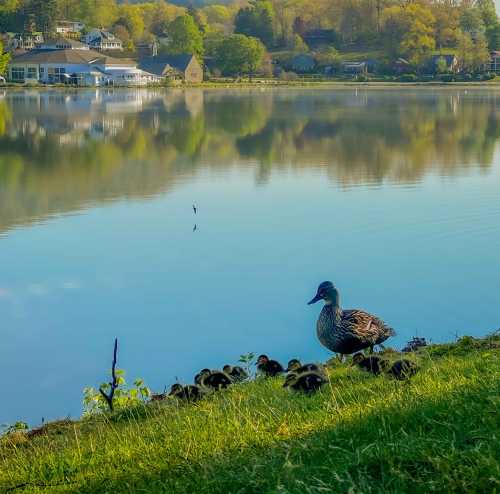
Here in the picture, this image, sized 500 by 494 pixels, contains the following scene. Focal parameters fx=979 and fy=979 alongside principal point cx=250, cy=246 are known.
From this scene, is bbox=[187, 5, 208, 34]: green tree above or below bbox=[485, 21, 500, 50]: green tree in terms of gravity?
above

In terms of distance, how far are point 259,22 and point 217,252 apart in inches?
4600

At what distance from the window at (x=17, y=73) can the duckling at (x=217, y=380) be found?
301ft

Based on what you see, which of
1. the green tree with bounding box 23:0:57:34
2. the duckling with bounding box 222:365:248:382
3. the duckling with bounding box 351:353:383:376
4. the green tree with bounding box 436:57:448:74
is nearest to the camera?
the duckling with bounding box 351:353:383:376

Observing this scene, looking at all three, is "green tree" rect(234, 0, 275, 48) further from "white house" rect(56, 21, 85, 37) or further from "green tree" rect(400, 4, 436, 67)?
"white house" rect(56, 21, 85, 37)

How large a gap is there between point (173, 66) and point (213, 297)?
9532 centimetres

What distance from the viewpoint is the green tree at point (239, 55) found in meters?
103

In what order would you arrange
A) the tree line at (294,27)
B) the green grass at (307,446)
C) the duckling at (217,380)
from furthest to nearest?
the tree line at (294,27) → the duckling at (217,380) → the green grass at (307,446)

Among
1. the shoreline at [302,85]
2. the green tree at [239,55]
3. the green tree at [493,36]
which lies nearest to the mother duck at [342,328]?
the shoreline at [302,85]

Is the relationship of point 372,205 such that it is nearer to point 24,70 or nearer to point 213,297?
point 213,297

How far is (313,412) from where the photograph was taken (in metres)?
4.62

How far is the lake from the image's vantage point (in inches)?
377

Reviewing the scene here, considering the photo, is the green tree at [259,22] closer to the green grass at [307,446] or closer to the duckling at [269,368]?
the duckling at [269,368]

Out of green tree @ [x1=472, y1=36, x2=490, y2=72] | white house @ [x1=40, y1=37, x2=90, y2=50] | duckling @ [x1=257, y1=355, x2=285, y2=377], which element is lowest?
duckling @ [x1=257, y1=355, x2=285, y2=377]

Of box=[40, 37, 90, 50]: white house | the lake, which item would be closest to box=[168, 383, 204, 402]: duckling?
the lake
